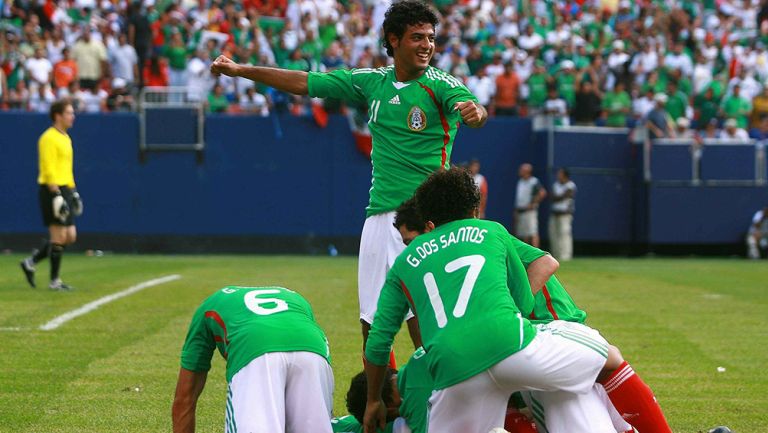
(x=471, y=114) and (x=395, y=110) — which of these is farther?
(x=395, y=110)

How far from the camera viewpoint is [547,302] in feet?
22.1

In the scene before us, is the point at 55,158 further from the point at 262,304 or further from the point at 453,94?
the point at 262,304

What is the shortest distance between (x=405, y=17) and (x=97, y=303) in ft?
26.3

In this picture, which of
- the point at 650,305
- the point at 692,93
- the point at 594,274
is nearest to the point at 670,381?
the point at 650,305

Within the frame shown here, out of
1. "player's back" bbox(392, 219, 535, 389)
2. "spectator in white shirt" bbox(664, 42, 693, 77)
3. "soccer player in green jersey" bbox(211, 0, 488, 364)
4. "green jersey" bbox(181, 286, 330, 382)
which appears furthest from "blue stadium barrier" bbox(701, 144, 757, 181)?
"player's back" bbox(392, 219, 535, 389)

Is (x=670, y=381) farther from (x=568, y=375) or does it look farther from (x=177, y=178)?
(x=177, y=178)

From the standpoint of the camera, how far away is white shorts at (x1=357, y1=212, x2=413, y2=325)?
25.4 ft

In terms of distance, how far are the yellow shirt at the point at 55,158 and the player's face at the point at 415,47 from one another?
30.2 feet

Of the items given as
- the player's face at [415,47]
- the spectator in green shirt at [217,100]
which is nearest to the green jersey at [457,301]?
the player's face at [415,47]

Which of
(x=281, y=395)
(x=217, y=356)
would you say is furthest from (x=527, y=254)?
(x=217, y=356)

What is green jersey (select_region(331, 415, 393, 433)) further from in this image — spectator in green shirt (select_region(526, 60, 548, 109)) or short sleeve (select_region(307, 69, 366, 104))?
spectator in green shirt (select_region(526, 60, 548, 109))

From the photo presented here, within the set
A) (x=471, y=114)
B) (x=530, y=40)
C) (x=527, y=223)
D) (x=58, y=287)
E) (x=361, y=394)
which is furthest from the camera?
(x=530, y=40)

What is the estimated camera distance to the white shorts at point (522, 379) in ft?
19.0

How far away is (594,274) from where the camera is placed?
20406 millimetres
